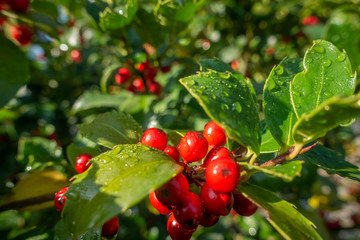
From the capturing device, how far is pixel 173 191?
66cm

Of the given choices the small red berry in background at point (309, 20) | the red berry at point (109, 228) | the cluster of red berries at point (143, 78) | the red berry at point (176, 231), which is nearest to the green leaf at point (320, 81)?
the red berry at point (176, 231)

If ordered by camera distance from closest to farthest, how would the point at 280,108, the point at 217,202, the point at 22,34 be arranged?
the point at 217,202 < the point at 280,108 < the point at 22,34

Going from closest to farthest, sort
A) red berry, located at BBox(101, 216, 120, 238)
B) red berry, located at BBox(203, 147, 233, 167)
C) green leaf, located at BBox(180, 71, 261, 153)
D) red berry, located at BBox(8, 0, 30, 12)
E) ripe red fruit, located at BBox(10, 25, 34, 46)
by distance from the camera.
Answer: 1. green leaf, located at BBox(180, 71, 261, 153)
2. red berry, located at BBox(203, 147, 233, 167)
3. red berry, located at BBox(101, 216, 120, 238)
4. red berry, located at BBox(8, 0, 30, 12)
5. ripe red fruit, located at BBox(10, 25, 34, 46)

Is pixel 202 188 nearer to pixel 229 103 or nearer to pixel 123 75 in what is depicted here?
pixel 229 103

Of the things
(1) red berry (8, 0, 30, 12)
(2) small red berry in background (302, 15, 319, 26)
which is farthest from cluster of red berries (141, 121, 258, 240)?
(2) small red berry in background (302, 15, 319, 26)

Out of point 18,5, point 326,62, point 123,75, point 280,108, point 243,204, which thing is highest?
point 18,5

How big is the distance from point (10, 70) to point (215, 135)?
3.34ft

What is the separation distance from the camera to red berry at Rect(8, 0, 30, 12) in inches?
61.1

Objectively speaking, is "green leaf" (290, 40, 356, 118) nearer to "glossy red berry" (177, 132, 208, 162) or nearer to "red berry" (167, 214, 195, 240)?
"glossy red berry" (177, 132, 208, 162)

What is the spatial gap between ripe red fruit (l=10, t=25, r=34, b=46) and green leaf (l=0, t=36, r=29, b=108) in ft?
3.72

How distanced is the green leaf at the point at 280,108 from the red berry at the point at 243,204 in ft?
0.58

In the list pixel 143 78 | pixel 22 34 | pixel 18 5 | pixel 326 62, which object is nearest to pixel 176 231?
pixel 326 62

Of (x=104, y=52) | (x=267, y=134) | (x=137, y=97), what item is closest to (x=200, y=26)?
(x=104, y=52)

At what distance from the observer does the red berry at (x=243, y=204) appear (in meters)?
0.77
